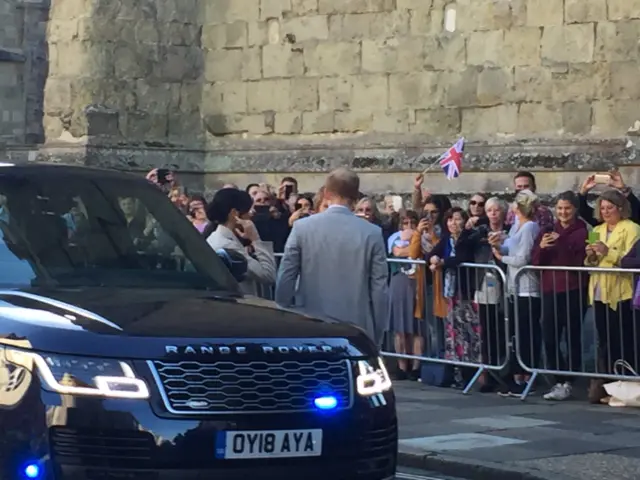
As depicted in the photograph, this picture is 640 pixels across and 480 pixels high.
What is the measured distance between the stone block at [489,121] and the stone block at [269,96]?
273 centimetres

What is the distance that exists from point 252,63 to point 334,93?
4.79ft

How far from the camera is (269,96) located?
65.2 ft

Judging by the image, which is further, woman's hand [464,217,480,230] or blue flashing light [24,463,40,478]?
woman's hand [464,217,480,230]

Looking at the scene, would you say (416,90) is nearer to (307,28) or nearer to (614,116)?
(307,28)

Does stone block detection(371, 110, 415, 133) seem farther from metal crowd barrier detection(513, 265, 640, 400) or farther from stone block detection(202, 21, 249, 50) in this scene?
metal crowd barrier detection(513, 265, 640, 400)

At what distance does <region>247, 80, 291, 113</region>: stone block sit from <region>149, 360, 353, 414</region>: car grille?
12900mm

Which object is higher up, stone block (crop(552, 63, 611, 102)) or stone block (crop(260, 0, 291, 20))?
stone block (crop(260, 0, 291, 20))

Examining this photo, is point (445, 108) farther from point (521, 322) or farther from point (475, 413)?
point (475, 413)

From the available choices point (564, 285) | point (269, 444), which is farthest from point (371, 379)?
point (564, 285)

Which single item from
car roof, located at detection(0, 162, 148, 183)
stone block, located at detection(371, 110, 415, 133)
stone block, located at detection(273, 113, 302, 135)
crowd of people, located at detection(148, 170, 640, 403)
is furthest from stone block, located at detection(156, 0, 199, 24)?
car roof, located at detection(0, 162, 148, 183)

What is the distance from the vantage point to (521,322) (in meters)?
13.5

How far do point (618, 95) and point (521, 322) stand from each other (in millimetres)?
4000

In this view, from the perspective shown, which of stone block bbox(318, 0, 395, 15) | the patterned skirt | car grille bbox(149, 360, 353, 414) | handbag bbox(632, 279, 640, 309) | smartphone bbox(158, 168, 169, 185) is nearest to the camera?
car grille bbox(149, 360, 353, 414)

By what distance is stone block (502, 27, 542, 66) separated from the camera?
56.2 ft
